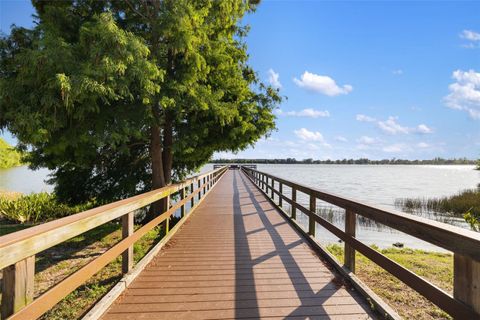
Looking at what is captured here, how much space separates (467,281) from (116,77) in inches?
211

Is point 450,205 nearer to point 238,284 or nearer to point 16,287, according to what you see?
point 238,284

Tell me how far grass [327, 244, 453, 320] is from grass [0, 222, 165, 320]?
Answer: 3.60m

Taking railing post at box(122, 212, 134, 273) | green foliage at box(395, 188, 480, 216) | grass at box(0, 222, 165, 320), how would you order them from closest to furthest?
grass at box(0, 222, 165, 320), railing post at box(122, 212, 134, 273), green foliage at box(395, 188, 480, 216)

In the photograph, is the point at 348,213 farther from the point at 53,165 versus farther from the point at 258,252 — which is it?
the point at 53,165

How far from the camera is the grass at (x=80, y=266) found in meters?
3.67

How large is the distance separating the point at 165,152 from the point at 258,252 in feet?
21.9

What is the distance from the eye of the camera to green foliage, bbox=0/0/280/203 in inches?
201

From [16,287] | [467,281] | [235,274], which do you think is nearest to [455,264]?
[467,281]

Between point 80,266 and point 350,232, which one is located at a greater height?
point 350,232

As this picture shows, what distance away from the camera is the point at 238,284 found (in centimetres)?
393

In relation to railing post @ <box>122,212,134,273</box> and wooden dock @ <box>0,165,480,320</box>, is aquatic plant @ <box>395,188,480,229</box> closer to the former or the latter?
wooden dock @ <box>0,165,480,320</box>

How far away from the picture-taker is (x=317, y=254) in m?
5.30

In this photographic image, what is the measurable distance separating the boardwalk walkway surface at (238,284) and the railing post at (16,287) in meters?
1.23

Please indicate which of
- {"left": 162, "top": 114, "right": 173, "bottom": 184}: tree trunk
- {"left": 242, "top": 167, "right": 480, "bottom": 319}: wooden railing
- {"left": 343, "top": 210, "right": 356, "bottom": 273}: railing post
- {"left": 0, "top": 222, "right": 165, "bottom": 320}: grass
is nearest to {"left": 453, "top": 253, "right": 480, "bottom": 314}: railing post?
{"left": 242, "top": 167, "right": 480, "bottom": 319}: wooden railing
